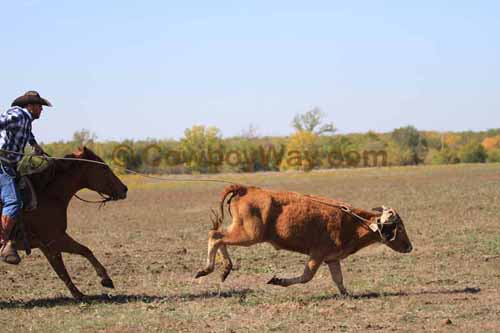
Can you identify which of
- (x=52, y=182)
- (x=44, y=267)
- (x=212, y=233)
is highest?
(x=52, y=182)

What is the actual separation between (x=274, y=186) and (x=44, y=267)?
24425 millimetres

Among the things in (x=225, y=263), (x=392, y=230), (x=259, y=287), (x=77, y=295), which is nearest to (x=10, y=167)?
(x=77, y=295)

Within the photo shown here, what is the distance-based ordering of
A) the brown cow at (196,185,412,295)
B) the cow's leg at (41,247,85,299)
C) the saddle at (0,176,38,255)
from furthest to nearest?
1. the cow's leg at (41,247,85,299)
2. the brown cow at (196,185,412,295)
3. the saddle at (0,176,38,255)

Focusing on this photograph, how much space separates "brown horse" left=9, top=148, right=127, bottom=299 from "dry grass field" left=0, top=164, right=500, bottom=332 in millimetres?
647

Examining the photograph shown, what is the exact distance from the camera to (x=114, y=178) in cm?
1104

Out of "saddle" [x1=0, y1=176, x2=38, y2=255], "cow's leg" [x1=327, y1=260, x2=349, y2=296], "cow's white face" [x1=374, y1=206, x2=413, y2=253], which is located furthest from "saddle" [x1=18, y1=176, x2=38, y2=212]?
"cow's white face" [x1=374, y1=206, x2=413, y2=253]

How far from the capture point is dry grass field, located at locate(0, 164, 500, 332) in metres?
8.94

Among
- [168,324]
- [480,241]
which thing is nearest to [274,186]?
[480,241]

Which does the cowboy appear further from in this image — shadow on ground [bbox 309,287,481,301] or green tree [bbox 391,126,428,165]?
green tree [bbox 391,126,428,165]

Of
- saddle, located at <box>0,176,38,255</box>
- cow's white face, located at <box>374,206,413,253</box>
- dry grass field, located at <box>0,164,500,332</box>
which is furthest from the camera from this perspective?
cow's white face, located at <box>374,206,413,253</box>

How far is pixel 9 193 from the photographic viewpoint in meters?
9.86

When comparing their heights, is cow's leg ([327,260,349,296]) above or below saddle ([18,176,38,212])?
below

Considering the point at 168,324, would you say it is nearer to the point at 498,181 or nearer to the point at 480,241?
the point at 480,241

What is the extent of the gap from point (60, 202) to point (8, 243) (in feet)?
2.97
